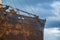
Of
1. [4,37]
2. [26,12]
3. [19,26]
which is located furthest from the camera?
[26,12]

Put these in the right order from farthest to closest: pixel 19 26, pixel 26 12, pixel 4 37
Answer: pixel 26 12 → pixel 19 26 → pixel 4 37

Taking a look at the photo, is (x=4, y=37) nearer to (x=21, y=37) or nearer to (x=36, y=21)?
(x=21, y=37)

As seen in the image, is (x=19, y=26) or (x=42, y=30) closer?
(x=19, y=26)

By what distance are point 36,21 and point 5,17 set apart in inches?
78.0

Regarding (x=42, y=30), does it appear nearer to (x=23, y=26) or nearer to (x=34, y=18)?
(x=34, y=18)

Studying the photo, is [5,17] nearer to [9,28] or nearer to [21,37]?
[9,28]

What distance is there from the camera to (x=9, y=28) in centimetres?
861

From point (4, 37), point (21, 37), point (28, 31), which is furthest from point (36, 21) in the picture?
point (4, 37)

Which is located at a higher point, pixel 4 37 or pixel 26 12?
pixel 26 12

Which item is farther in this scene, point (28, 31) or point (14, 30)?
point (28, 31)

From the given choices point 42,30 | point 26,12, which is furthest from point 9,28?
point 42,30

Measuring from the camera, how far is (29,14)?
988 cm

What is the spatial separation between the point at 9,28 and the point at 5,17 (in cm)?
54

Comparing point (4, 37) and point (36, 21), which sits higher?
point (36, 21)
